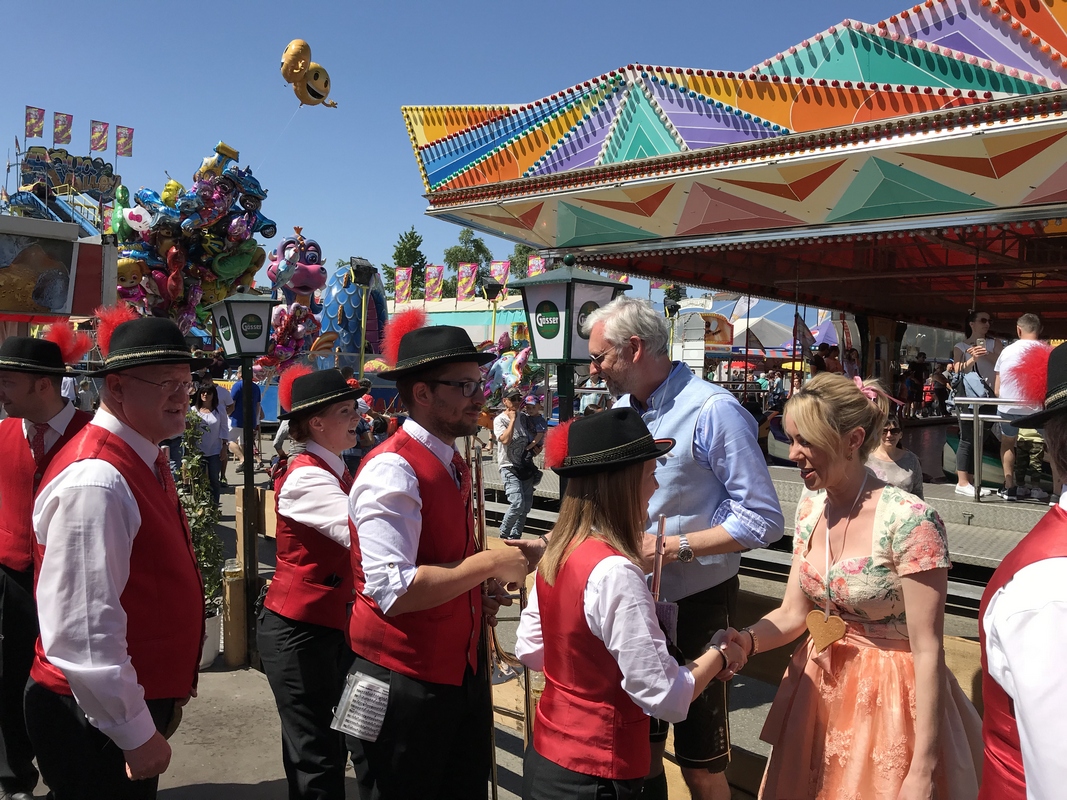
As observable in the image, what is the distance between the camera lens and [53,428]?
350 cm

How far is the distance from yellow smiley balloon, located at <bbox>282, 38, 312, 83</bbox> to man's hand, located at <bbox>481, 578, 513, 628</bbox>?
1029cm

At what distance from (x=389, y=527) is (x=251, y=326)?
15.5ft

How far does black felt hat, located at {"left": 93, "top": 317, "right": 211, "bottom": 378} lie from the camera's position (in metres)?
2.28

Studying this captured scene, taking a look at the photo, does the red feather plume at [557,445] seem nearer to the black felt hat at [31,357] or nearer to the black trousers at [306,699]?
the black trousers at [306,699]

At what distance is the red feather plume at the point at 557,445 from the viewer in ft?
6.97

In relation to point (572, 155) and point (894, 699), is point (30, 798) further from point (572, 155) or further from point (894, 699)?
point (572, 155)

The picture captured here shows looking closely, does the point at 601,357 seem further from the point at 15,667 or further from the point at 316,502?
the point at 15,667

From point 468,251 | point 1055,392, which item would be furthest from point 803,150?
point 468,251

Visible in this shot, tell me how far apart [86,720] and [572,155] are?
7878 millimetres

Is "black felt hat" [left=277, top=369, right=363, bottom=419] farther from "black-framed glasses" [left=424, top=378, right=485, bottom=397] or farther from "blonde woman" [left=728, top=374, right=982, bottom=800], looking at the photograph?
"blonde woman" [left=728, top=374, right=982, bottom=800]

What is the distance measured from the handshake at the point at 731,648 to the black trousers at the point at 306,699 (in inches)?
69.7

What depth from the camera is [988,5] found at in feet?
19.3

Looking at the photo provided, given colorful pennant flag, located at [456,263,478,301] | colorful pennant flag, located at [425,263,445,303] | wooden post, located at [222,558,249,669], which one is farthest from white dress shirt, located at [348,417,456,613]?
colorful pennant flag, located at [425,263,445,303]

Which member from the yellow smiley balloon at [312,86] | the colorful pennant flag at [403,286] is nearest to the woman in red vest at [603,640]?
the yellow smiley balloon at [312,86]
